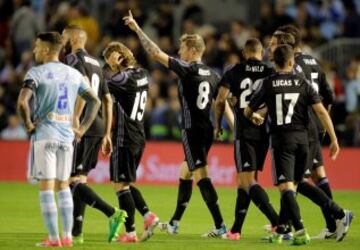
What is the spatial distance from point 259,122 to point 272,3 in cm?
1437

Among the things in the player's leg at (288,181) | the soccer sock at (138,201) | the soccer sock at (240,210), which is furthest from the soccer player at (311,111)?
the soccer sock at (138,201)

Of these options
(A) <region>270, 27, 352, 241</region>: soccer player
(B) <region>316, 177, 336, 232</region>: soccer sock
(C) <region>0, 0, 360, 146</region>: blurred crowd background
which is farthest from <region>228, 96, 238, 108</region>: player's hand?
(C) <region>0, 0, 360, 146</region>: blurred crowd background

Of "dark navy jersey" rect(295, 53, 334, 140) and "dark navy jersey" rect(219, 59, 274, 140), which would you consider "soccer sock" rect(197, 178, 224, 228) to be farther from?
"dark navy jersey" rect(295, 53, 334, 140)

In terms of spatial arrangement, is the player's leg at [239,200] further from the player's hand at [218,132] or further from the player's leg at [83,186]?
the player's leg at [83,186]

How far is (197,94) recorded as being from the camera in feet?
46.1

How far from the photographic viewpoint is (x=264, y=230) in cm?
1488

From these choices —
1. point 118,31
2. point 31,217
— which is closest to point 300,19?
point 118,31

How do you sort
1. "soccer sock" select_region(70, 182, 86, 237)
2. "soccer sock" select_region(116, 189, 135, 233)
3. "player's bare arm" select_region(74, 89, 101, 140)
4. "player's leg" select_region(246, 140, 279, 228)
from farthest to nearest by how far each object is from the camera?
"player's leg" select_region(246, 140, 279, 228), "soccer sock" select_region(116, 189, 135, 233), "soccer sock" select_region(70, 182, 86, 237), "player's bare arm" select_region(74, 89, 101, 140)

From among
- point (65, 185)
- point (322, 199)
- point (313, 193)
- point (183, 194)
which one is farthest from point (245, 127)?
point (65, 185)

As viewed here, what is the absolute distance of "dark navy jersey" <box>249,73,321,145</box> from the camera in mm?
12867

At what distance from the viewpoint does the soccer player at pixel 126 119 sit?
13484mm

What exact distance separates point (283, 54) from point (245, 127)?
1317 millimetres

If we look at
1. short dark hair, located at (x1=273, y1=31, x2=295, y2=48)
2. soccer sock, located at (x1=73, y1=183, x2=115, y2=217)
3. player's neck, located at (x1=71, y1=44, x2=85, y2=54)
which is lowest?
soccer sock, located at (x1=73, y1=183, x2=115, y2=217)

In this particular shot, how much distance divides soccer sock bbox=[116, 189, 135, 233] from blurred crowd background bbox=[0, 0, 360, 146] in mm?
9901
